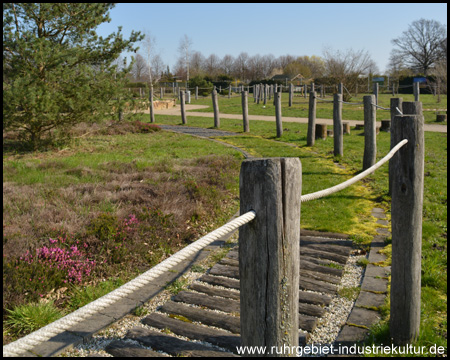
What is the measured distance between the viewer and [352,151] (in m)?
12.3

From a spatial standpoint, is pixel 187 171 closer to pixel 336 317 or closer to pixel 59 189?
pixel 59 189

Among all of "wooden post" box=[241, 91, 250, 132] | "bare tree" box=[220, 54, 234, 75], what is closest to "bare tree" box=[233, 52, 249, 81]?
"bare tree" box=[220, 54, 234, 75]

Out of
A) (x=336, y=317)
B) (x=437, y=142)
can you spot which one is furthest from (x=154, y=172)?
(x=437, y=142)

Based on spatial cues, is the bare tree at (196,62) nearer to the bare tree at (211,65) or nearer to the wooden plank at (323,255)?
the bare tree at (211,65)

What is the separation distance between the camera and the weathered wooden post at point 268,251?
68.0 inches

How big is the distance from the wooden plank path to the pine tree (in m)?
9.10

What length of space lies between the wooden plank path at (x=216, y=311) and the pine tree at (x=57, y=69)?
29.9ft

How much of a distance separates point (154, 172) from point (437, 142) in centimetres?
1015

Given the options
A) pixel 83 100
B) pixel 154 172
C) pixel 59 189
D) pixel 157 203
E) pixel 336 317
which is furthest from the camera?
pixel 83 100

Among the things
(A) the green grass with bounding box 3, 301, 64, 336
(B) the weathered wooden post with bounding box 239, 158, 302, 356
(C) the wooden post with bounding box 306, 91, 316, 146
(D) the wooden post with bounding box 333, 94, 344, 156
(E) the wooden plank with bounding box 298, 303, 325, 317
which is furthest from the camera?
(C) the wooden post with bounding box 306, 91, 316, 146

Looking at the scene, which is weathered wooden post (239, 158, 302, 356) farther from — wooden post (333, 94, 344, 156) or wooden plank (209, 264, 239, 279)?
wooden post (333, 94, 344, 156)

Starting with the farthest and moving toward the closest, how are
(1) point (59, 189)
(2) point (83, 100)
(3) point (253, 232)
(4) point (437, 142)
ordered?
(4) point (437, 142) < (2) point (83, 100) < (1) point (59, 189) < (3) point (253, 232)

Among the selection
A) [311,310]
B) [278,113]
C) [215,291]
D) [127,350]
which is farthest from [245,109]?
[127,350]

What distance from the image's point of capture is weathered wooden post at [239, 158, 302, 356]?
173 cm
